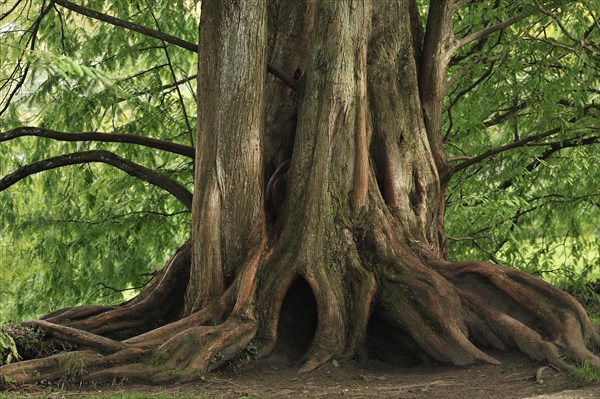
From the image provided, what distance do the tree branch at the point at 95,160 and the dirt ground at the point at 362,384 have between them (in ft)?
7.57

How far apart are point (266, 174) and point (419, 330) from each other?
2108 mm

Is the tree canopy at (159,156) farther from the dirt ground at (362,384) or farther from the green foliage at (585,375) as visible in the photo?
the green foliage at (585,375)

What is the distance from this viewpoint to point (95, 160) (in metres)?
Result: 9.18

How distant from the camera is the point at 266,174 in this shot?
877 cm

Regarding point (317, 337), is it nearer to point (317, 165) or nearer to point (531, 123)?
point (317, 165)

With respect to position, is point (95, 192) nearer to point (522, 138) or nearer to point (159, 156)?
point (159, 156)

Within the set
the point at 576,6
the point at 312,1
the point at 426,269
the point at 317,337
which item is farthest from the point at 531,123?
the point at 317,337

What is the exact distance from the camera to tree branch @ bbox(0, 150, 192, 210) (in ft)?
29.4

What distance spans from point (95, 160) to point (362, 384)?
3.65 metres

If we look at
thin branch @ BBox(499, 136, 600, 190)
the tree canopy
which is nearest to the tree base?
the tree canopy

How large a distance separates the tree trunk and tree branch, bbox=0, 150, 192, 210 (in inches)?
33.3

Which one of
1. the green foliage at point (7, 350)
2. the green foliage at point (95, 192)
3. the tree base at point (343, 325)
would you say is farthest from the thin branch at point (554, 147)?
the green foliage at point (7, 350)

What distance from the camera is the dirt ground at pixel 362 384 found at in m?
6.73

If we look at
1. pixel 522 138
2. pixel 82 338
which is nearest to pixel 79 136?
pixel 82 338
